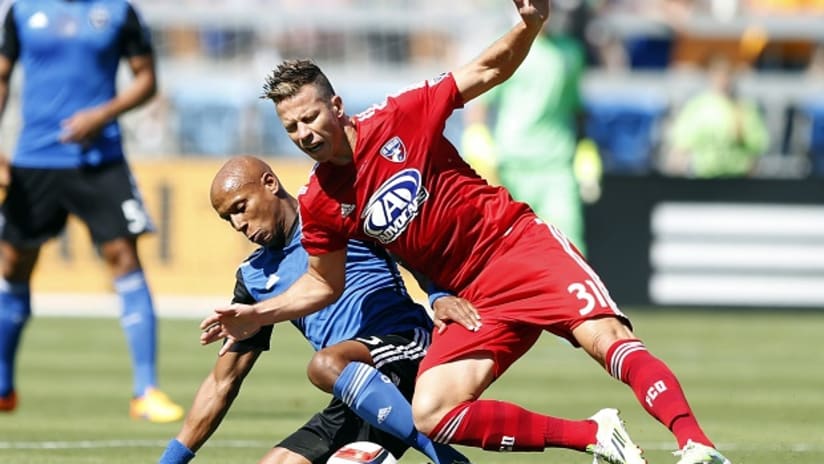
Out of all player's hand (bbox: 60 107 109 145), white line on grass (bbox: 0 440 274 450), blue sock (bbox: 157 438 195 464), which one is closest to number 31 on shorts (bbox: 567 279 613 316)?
blue sock (bbox: 157 438 195 464)

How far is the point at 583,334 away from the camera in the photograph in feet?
23.1

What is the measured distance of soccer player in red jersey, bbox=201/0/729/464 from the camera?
6980 mm

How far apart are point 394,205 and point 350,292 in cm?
75

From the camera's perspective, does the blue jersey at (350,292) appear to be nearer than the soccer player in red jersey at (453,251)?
No

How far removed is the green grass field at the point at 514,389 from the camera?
8.97 m

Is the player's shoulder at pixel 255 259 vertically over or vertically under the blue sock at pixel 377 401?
over

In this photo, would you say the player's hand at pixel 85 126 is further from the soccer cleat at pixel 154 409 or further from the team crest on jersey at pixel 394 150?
the team crest on jersey at pixel 394 150

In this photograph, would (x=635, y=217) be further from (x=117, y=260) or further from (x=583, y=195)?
(x=117, y=260)

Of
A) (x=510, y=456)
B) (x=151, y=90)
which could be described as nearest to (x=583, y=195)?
(x=151, y=90)

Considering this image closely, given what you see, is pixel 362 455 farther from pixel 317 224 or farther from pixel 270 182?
pixel 270 182

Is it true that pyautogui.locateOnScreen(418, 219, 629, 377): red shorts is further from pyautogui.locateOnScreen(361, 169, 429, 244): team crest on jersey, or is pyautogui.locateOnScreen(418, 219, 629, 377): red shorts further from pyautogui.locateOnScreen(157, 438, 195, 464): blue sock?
pyautogui.locateOnScreen(157, 438, 195, 464): blue sock

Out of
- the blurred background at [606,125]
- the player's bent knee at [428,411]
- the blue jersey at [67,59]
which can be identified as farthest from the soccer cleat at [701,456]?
the blurred background at [606,125]

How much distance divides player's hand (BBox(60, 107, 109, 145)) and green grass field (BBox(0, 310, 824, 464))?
1.69 meters

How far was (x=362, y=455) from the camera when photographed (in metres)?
7.24
